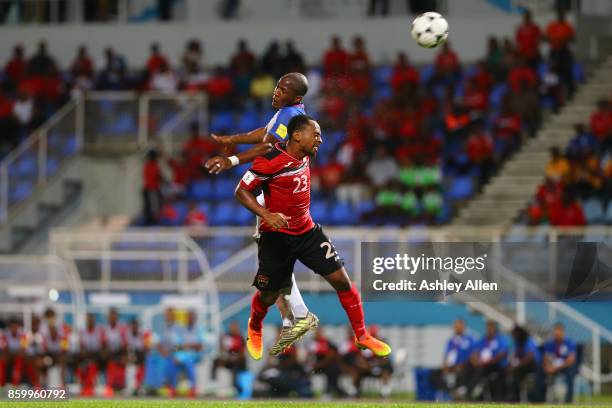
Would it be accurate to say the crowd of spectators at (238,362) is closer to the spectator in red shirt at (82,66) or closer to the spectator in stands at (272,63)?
the spectator in stands at (272,63)

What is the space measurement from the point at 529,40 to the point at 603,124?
3064 millimetres

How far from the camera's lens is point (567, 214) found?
2342 centimetres

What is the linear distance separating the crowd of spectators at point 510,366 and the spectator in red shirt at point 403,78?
7322mm

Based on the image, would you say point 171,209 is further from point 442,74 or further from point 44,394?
point 44,394

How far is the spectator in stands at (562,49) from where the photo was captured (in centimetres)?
2694

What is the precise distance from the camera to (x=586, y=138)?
25484 millimetres

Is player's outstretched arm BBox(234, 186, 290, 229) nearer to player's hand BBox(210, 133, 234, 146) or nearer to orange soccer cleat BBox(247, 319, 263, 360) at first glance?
player's hand BBox(210, 133, 234, 146)

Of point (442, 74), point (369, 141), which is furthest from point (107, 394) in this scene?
point (442, 74)

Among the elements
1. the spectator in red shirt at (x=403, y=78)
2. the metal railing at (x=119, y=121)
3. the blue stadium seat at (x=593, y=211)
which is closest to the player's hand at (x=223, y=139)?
the blue stadium seat at (x=593, y=211)

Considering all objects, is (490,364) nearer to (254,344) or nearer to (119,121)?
(254,344)

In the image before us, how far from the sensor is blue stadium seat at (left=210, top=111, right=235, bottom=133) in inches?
1125

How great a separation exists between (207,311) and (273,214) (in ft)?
37.2

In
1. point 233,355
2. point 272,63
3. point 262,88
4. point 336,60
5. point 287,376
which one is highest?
point 336,60

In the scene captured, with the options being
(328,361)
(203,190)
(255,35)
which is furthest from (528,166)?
(255,35)
